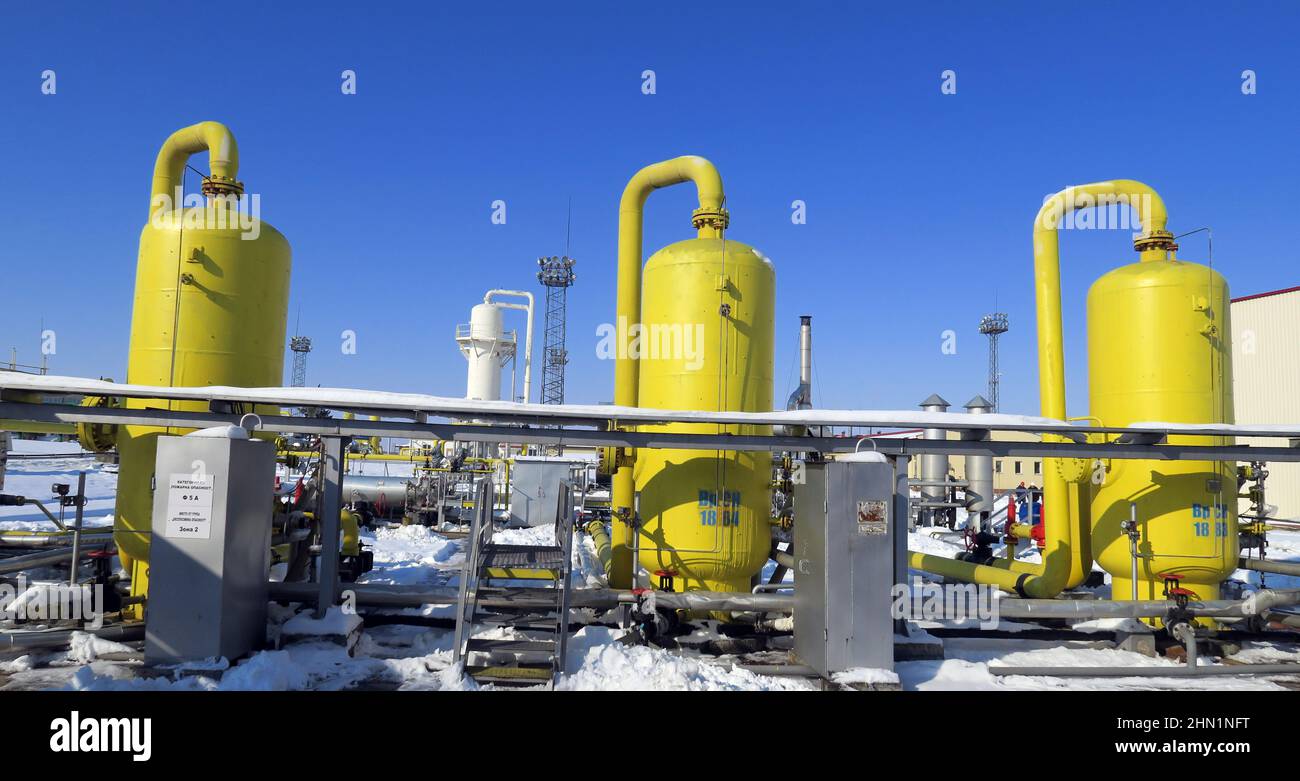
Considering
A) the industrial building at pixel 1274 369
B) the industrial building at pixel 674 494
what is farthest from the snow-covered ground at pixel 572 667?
the industrial building at pixel 1274 369

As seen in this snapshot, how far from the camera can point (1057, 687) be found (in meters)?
8.12

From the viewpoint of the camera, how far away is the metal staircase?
7.47m

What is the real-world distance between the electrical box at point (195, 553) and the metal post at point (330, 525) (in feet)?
2.99

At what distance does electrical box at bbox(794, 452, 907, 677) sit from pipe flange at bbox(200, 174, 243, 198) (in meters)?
8.24

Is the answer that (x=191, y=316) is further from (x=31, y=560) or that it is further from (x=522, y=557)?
(x=522, y=557)

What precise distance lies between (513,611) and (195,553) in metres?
3.53

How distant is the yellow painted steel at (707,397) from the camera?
30.2 feet

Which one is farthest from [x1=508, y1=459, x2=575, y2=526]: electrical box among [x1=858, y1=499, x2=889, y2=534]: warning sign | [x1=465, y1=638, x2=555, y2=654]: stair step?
[x1=858, y1=499, x2=889, y2=534]: warning sign

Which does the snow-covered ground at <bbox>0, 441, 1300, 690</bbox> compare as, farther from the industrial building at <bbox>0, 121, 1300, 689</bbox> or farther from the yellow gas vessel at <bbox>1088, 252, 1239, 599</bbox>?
the yellow gas vessel at <bbox>1088, 252, 1239, 599</bbox>

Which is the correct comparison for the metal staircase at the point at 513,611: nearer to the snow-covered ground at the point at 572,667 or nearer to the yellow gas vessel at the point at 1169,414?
the snow-covered ground at the point at 572,667

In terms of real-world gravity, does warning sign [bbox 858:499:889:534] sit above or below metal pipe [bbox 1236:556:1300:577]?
above

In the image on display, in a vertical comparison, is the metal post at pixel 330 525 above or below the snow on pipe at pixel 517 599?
above
